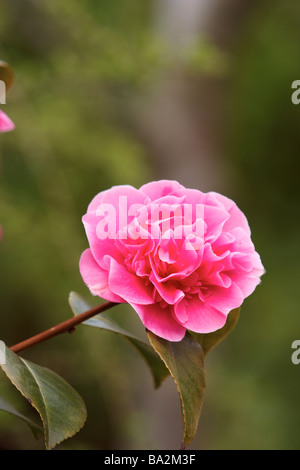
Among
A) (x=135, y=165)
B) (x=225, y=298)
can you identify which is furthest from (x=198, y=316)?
(x=135, y=165)

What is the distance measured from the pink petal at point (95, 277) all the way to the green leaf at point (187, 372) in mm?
30

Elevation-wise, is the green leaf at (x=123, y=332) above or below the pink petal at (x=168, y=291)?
below

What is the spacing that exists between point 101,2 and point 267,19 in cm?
61

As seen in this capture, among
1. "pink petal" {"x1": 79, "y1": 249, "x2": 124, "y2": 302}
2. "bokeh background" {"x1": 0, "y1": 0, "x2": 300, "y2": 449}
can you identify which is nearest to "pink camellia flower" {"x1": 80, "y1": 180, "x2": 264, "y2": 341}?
"pink petal" {"x1": 79, "y1": 249, "x2": 124, "y2": 302}

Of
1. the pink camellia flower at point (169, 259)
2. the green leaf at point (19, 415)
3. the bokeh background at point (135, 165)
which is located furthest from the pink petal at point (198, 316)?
the bokeh background at point (135, 165)

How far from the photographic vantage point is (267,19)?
1.89 meters

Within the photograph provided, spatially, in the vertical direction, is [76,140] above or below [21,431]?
above

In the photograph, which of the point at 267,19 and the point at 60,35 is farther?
the point at 267,19

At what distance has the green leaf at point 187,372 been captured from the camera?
295 millimetres

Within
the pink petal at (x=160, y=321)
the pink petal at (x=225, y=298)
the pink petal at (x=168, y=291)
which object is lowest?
the pink petal at (x=160, y=321)

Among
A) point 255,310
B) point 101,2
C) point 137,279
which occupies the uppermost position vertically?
Result: point 101,2

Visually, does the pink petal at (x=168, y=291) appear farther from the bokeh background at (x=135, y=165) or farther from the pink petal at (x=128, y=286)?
the bokeh background at (x=135, y=165)
